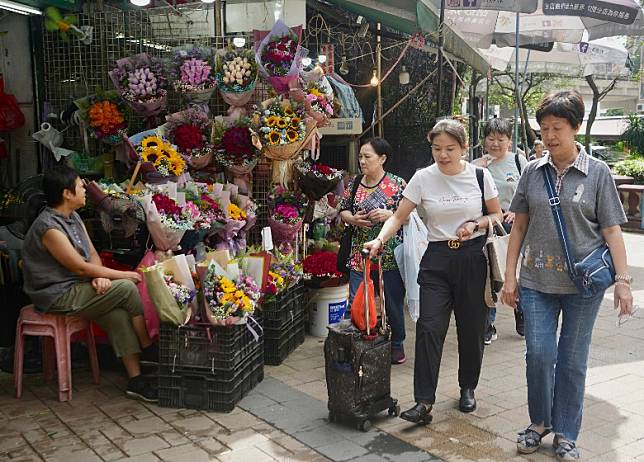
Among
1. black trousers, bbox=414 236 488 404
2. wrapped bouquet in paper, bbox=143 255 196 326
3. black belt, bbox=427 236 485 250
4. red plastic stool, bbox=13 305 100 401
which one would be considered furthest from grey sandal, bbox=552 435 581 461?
red plastic stool, bbox=13 305 100 401

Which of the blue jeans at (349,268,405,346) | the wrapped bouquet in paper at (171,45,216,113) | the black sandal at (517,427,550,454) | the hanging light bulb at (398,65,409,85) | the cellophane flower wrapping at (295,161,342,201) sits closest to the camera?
the black sandal at (517,427,550,454)

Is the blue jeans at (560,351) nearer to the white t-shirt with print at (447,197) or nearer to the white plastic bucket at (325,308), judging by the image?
the white t-shirt with print at (447,197)

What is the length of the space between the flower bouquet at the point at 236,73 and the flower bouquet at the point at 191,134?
33cm

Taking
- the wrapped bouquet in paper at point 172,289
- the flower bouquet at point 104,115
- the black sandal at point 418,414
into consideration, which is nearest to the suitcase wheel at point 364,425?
the black sandal at point 418,414

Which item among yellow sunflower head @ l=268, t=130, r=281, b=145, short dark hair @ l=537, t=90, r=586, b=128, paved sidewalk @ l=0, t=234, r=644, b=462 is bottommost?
paved sidewalk @ l=0, t=234, r=644, b=462

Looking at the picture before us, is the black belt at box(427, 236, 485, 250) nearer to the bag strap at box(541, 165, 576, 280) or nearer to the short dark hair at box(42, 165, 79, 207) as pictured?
the bag strap at box(541, 165, 576, 280)

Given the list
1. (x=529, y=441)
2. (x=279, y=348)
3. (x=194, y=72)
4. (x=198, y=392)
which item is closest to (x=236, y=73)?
(x=194, y=72)

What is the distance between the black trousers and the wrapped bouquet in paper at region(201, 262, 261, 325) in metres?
1.18

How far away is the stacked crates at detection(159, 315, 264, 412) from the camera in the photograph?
177 inches

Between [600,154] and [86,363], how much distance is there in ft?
86.8

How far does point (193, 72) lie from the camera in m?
5.81

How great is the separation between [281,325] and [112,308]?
1459 mm

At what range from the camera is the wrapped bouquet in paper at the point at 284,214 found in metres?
5.89

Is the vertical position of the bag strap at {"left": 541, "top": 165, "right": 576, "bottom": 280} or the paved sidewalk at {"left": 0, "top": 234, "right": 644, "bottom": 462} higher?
the bag strap at {"left": 541, "top": 165, "right": 576, "bottom": 280}
